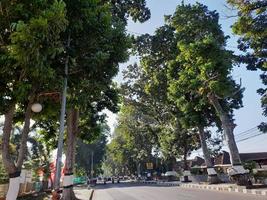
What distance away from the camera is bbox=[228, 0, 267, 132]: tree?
19.3 meters

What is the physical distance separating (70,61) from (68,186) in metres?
8.37

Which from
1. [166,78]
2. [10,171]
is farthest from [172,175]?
[10,171]

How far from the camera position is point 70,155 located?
1922 cm

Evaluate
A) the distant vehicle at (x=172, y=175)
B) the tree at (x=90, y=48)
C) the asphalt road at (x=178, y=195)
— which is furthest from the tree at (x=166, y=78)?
the distant vehicle at (x=172, y=175)

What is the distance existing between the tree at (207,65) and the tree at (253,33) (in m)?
1.56

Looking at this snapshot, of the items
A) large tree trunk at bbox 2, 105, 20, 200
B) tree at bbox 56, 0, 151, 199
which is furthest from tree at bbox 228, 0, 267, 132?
large tree trunk at bbox 2, 105, 20, 200

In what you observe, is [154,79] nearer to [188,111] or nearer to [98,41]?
[188,111]

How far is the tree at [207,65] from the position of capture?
24.8 meters

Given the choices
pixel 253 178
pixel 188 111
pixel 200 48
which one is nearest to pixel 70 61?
pixel 200 48

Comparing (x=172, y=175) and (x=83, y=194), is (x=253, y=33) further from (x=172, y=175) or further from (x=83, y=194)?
(x=172, y=175)

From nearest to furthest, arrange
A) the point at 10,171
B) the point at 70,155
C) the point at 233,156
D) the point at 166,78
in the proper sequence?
1. the point at 10,171
2. the point at 70,155
3. the point at 233,156
4. the point at 166,78

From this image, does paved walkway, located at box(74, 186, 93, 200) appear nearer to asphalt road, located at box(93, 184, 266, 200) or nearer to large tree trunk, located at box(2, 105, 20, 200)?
asphalt road, located at box(93, 184, 266, 200)

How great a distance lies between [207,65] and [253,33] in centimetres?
391

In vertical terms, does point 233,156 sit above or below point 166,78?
below
